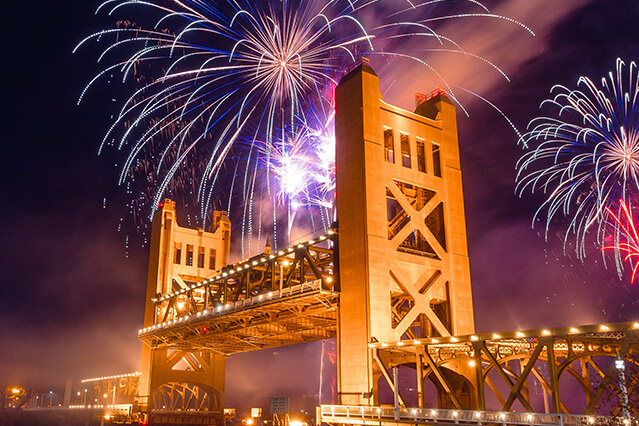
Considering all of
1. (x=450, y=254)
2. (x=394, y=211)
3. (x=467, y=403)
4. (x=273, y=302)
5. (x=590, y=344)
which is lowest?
(x=467, y=403)

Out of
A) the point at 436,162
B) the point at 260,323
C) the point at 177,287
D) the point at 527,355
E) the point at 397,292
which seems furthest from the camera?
the point at 177,287

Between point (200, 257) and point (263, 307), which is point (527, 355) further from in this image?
point (200, 257)

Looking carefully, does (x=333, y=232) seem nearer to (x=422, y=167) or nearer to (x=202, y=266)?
(x=422, y=167)

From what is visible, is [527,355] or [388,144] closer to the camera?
[527,355]

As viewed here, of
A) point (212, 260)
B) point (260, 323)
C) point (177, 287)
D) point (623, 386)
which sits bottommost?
point (623, 386)

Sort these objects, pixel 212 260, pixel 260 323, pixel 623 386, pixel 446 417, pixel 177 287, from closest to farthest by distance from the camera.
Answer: pixel 623 386
pixel 446 417
pixel 260 323
pixel 177 287
pixel 212 260

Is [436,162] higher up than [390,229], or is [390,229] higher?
[436,162]

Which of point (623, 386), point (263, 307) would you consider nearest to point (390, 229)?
point (263, 307)

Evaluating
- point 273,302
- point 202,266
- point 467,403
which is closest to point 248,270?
point 273,302
